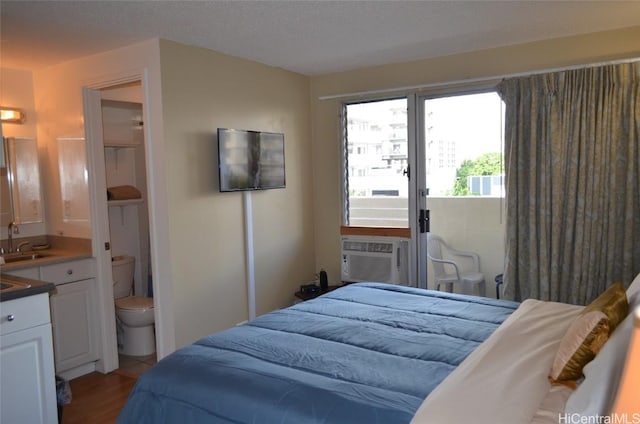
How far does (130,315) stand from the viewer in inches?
152

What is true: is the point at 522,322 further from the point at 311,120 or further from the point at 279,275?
the point at 311,120

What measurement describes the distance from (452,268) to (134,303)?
2700 mm

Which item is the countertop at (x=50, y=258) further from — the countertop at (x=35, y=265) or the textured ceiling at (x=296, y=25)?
the textured ceiling at (x=296, y=25)

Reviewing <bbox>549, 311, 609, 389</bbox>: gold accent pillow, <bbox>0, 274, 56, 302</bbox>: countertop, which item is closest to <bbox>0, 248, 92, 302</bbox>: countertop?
<bbox>0, 274, 56, 302</bbox>: countertop

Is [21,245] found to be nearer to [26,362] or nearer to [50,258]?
[50,258]

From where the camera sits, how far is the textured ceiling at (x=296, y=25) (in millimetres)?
2617

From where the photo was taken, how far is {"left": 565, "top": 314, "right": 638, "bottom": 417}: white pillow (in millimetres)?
1329

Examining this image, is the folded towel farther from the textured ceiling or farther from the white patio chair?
the white patio chair

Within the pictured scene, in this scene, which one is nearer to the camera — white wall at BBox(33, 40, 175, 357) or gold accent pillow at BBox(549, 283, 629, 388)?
gold accent pillow at BBox(549, 283, 629, 388)

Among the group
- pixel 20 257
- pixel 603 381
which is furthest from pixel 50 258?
pixel 603 381

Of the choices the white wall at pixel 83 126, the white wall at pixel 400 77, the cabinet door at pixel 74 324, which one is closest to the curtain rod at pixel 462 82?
the white wall at pixel 400 77

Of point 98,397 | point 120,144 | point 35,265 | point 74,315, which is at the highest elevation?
point 120,144

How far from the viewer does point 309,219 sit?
468cm

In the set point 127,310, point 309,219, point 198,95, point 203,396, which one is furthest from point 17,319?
point 309,219
